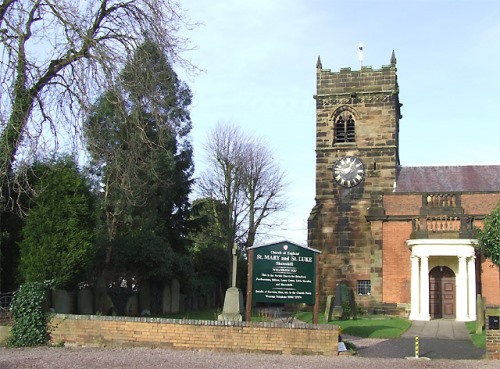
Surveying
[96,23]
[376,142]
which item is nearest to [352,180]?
[376,142]

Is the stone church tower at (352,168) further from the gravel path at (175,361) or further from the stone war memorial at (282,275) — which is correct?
the gravel path at (175,361)

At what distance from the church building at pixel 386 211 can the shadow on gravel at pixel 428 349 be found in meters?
10.8

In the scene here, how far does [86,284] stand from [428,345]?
1234cm

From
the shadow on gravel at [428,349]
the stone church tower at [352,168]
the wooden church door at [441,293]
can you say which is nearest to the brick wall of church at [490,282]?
the wooden church door at [441,293]

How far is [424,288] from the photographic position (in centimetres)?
3023

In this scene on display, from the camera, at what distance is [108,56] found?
48.3 ft

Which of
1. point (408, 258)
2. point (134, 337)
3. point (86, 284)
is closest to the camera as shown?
point (134, 337)

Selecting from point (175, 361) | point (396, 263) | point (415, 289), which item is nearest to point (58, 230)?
point (175, 361)

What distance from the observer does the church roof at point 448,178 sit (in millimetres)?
34062

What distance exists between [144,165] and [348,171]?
61.0 ft

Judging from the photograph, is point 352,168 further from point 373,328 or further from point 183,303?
→ point 373,328

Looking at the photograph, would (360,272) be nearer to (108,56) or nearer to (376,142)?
(376,142)

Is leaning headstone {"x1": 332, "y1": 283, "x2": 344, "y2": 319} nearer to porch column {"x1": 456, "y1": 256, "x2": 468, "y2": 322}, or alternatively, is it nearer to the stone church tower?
the stone church tower

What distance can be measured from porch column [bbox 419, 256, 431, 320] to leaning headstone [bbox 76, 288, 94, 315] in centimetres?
1512
